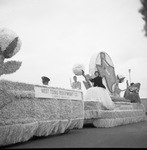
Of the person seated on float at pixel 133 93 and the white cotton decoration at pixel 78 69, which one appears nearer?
the white cotton decoration at pixel 78 69

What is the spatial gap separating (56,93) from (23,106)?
975 mm

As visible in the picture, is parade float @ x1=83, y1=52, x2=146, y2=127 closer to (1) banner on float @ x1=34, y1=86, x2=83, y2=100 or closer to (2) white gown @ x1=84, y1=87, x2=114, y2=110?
(2) white gown @ x1=84, y1=87, x2=114, y2=110

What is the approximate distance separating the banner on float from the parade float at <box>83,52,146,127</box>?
878 mm

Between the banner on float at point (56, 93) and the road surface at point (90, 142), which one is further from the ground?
the banner on float at point (56, 93)

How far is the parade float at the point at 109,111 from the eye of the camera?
602 centimetres

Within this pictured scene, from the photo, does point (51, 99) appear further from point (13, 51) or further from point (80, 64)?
point (80, 64)

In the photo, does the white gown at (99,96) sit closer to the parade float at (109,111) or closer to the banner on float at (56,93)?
the parade float at (109,111)

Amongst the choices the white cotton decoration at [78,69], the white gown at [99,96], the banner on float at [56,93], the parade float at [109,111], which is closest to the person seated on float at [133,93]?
the parade float at [109,111]

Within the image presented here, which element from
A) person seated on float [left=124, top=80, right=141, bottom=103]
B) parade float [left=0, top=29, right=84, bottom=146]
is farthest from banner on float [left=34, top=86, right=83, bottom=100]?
person seated on float [left=124, top=80, right=141, bottom=103]

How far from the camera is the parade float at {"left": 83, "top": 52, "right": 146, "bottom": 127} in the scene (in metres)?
6.02

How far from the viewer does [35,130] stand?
11.9 ft

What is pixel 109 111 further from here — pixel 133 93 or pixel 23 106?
pixel 133 93

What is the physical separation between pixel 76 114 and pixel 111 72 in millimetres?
5543

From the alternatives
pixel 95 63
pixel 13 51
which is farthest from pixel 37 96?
pixel 95 63
